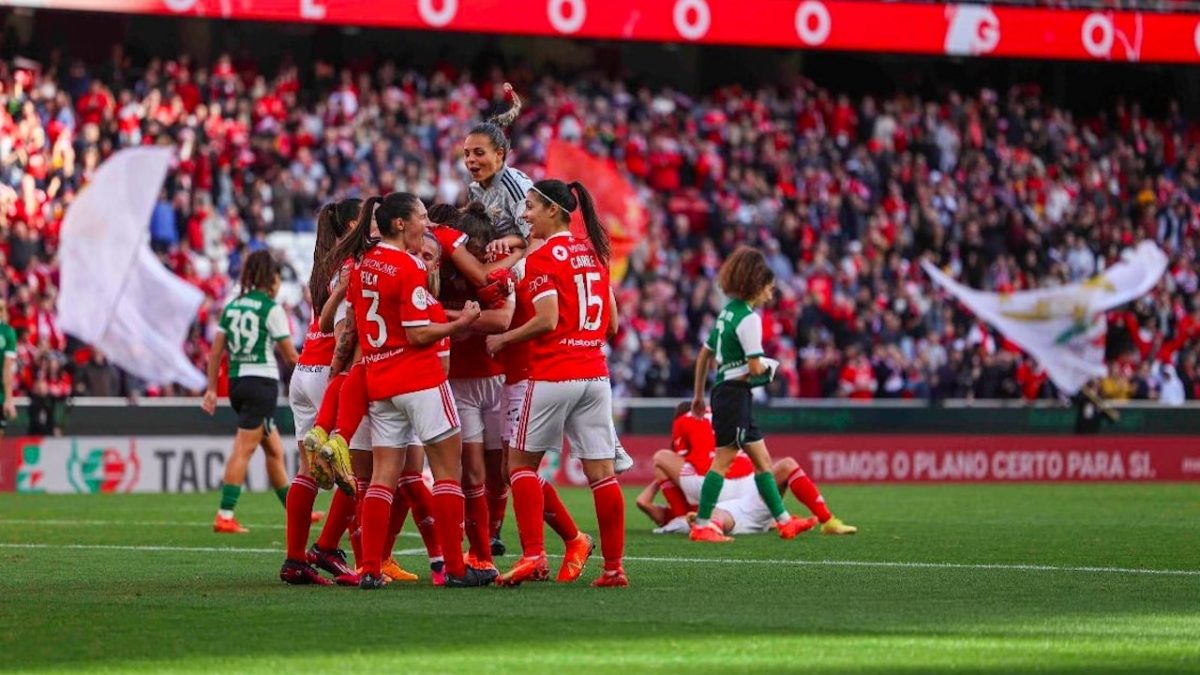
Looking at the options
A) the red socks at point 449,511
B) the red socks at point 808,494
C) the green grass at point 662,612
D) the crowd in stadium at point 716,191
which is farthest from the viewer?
the crowd in stadium at point 716,191

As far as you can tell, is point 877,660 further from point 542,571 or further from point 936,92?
point 936,92

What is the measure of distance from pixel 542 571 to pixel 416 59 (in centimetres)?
2647

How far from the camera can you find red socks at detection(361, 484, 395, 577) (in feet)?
34.0

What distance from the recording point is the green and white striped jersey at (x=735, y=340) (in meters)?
14.6

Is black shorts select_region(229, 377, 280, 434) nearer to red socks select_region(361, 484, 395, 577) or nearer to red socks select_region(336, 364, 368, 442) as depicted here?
red socks select_region(336, 364, 368, 442)

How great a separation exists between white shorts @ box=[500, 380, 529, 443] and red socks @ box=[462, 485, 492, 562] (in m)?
0.34

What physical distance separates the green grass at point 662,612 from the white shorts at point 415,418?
0.80m

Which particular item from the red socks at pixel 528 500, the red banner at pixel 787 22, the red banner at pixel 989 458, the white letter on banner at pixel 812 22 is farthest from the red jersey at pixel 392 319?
the white letter on banner at pixel 812 22

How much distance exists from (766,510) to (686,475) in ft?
2.25

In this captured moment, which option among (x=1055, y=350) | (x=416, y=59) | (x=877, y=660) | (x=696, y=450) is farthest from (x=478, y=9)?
(x=877, y=660)

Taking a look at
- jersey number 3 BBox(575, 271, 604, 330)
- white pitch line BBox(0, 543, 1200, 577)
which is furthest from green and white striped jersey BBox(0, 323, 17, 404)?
jersey number 3 BBox(575, 271, 604, 330)

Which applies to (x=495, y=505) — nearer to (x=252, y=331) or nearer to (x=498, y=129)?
(x=498, y=129)

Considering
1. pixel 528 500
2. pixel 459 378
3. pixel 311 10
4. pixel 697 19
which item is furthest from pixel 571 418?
pixel 697 19

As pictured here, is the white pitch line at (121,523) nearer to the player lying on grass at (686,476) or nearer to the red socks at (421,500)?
the player lying on grass at (686,476)
